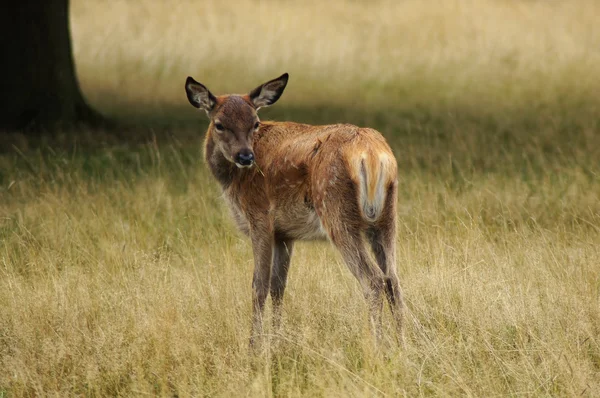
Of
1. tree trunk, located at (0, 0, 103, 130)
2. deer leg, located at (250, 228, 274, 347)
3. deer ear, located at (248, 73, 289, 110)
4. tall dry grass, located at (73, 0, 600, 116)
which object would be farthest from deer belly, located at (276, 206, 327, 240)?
tall dry grass, located at (73, 0, 600, 116)

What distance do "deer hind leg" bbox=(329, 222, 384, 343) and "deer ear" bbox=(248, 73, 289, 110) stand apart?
5.44 feet

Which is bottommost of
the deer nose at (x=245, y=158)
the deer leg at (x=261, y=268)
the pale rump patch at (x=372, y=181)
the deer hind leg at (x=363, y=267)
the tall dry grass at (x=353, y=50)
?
the tall dry grass at (x=353, y=50)

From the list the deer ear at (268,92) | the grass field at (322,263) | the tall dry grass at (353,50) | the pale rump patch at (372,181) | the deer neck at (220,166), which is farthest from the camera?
the tall dry grass at (353,50)

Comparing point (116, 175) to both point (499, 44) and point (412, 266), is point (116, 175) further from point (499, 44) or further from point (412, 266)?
point (499, 44)

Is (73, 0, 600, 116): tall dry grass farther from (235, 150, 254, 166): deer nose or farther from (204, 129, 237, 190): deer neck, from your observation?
(235, 150, 254, 166): deer nose

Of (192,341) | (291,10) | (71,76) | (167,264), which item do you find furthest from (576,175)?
(291,10)

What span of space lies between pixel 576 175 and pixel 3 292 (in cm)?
600

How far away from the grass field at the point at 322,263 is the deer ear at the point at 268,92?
1.22 meters

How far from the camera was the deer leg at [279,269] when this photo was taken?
22.5ft

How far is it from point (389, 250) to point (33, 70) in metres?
9.46

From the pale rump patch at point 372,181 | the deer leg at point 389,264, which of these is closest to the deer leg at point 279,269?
the deer leg at point 389,264

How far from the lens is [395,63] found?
72.6 ft

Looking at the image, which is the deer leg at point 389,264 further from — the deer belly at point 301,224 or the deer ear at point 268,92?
the deer ear at point 268,92

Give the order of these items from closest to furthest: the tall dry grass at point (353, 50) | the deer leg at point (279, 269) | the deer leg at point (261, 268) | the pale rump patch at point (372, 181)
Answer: the pale rump patch at point (372, 181)
the deer leg at point (261, 268)
the deer leg at point (279, 269)
the tall dry grass at point (353, 50)
